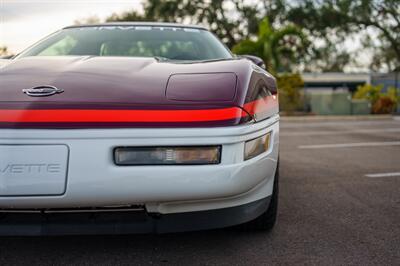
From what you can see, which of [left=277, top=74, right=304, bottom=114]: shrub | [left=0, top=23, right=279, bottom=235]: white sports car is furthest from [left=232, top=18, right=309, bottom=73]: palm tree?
[left=0, top=23, right=279, bottom=235]: white sports car

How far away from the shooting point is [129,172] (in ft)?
5.97

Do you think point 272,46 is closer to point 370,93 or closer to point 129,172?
point 370,93

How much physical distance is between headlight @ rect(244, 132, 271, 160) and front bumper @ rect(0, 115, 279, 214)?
58 millimetres

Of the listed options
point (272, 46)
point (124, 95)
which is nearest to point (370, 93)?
point (272, 46)

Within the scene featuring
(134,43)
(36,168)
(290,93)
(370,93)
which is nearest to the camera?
(36,168)

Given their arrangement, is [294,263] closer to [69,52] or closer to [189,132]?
[189,132]

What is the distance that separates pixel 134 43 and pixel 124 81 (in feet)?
3.88

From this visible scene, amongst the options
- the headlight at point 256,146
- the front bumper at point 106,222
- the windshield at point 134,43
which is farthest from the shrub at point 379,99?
the front bumper at point 106,222

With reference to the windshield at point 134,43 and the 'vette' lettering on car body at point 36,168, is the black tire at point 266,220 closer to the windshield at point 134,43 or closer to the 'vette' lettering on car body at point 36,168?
the windshield at point 134,43

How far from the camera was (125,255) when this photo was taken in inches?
84.9

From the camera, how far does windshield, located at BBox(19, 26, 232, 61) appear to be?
3027 millimetres

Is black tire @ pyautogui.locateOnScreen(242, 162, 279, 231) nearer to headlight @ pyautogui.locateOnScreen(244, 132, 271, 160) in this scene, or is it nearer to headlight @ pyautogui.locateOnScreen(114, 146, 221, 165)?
headlight @ pyautogui.locateOnScreen(244, 132, 271, 160)

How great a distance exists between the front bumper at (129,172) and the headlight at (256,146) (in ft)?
0.19

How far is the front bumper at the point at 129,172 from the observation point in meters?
1.80
